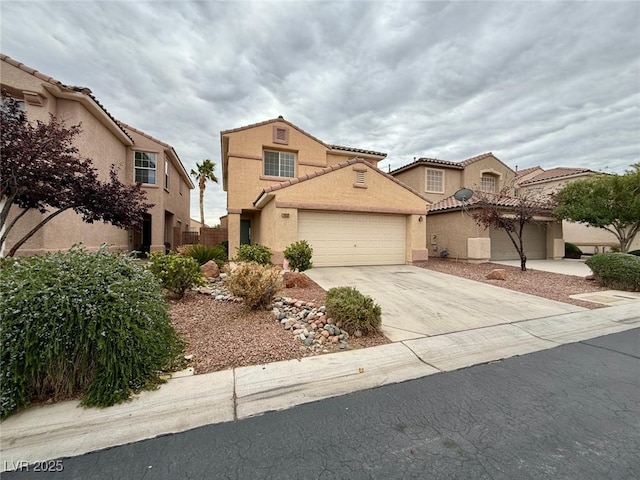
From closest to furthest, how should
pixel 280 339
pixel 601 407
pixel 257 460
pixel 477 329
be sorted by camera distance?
pixel 257 460 → pixel 601 407 → pixel 280 339 → pixel 477 329

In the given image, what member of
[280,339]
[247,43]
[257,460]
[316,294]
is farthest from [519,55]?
[257,460]

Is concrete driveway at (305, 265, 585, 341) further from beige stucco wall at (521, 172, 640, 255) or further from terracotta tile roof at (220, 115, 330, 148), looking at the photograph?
beige stucco wall at (521, 172, 640, 255)

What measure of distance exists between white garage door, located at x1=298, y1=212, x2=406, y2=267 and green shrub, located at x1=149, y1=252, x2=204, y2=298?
6005mm

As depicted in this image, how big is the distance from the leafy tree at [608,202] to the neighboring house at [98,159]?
22.0 meters

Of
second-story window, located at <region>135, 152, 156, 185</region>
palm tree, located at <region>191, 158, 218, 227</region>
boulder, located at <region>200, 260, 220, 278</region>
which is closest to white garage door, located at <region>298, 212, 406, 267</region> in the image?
boulder, located at <region>200, 260, 220, 278</region>

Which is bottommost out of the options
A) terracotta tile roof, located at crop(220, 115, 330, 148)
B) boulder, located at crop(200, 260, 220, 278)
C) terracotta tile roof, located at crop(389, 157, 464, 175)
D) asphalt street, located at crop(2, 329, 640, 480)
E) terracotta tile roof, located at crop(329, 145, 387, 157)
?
asphalt street, located at crop(2, 329, 640, 480)

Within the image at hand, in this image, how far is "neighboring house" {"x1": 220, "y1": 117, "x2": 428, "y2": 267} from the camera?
1180 centimetres

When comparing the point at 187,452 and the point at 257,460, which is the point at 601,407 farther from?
the point at 187,452

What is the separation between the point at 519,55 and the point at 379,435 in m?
11.8

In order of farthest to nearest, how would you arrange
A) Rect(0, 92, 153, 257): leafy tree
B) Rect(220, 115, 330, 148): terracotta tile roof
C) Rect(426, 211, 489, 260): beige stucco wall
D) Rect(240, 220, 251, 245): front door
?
Rect(240, 220, 251, 245): front door
Rect(220, 115, 330, 148): terracotta tile roof
Rect(426, 211, 489, 260): beige stucco wall
Rect(0, 92, 153, 257): leafy tree

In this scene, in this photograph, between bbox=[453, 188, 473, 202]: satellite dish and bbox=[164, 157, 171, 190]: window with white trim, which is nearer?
bbox=[453, 188, 473, 202]: satellite dish

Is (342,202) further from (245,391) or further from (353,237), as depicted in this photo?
(245,391)

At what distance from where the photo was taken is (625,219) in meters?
13.2

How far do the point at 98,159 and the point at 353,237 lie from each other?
38.6ft
